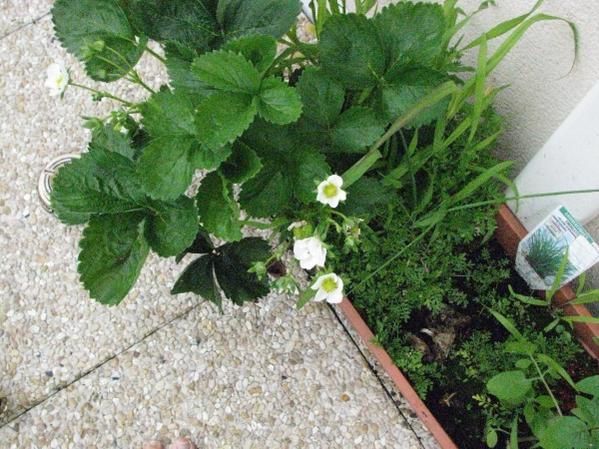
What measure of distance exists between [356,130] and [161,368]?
0.86m

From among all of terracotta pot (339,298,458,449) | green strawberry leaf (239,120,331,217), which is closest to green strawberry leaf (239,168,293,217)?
green strawberry leaf (239,120,331,217)

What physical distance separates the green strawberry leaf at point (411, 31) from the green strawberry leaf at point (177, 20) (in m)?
0.31

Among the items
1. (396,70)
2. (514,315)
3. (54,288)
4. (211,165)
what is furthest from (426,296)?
(54,288)

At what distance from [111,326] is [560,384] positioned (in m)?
1.14

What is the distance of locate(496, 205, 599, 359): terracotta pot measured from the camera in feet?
4.71

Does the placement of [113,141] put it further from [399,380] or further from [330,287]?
[399,380]

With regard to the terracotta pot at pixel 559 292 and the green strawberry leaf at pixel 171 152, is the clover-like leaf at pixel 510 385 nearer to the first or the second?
the terracotta pot at pixel 559 292

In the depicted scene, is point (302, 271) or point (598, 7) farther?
point (302, 271)

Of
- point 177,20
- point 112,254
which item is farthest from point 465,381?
point 177,20

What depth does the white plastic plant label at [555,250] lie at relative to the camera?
1303 mm

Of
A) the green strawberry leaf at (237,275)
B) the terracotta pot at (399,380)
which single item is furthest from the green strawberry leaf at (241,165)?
the terracotta pot at (399,380)

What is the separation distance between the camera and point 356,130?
3.75 feet

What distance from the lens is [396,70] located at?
3.69 ft

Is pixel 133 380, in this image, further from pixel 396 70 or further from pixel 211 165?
pixel 396 70
